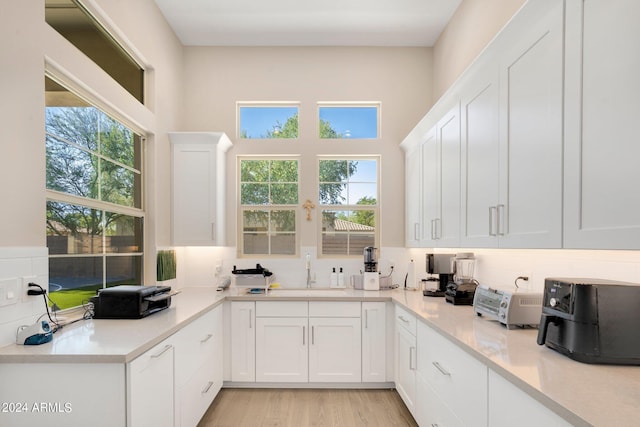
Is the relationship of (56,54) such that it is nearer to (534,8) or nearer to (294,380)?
(534,8)

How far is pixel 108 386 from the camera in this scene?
1644 mm

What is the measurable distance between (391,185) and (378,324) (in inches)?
61.4

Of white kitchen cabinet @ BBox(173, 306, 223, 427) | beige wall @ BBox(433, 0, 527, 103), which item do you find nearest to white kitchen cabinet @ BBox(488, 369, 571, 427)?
white kitchen cabinet @ BBox(173, 306, 223, 427)

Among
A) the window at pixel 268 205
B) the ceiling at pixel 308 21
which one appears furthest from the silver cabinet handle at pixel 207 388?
the ceiling at pixel 308 21

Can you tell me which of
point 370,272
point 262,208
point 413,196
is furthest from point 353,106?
point 370,272

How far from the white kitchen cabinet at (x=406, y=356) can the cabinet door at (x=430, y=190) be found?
69cm

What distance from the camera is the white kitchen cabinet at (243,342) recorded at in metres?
3.46

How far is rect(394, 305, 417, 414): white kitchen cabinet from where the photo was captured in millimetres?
2762

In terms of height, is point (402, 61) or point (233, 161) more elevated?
point (402, 61)

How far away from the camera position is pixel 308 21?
149 inches

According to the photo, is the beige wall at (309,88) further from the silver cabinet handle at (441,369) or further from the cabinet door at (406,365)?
the silver cabinet handle at (441,369)

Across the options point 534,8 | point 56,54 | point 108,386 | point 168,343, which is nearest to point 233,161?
point 56,54

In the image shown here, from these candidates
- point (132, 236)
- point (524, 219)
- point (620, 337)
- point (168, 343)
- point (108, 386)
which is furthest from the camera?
point (132, 236)

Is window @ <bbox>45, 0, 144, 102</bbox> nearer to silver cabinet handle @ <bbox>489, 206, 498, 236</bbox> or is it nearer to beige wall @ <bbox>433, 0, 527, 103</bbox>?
silver cabinet handle @ <bbox>489, 206, 498, 236</bbox>
